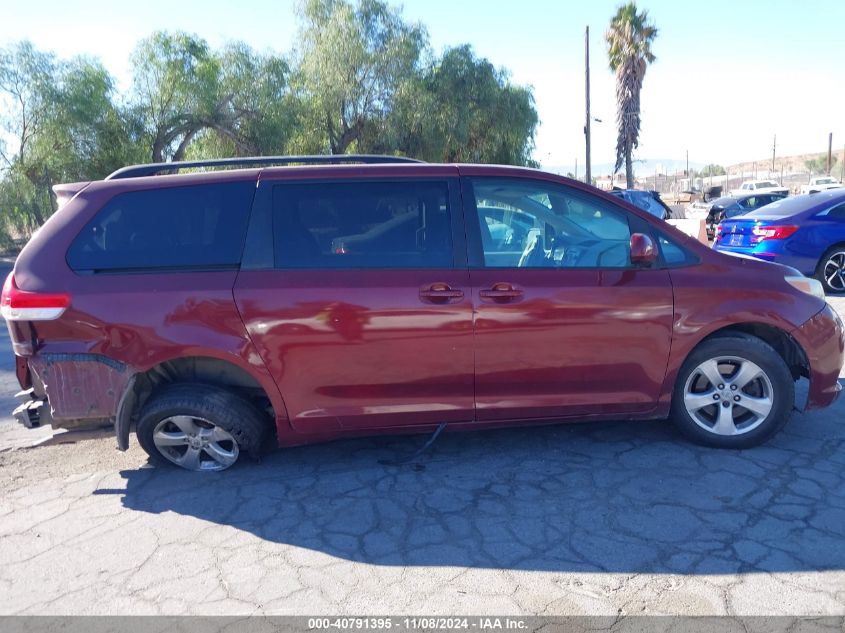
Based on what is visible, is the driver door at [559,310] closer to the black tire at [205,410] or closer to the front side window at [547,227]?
the front side window at [547,227]

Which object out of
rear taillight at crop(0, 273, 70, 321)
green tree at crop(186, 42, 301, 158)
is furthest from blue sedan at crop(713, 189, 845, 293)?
green tree at crop(186, 42, 301, 158)

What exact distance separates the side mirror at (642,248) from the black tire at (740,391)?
0.66 metres

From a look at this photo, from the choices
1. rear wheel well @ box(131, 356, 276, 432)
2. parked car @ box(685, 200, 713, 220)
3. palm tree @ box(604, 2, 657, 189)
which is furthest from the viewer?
palm tree @ box(604, 2, 657, 189)

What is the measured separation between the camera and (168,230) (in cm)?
400

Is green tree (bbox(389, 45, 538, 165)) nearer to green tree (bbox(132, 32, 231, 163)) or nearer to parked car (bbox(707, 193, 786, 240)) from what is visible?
green tree (bbox(132, 32, 231, 163))

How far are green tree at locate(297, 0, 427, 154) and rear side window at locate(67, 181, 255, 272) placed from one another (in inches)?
941

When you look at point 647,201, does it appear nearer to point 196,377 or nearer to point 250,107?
point 250,107

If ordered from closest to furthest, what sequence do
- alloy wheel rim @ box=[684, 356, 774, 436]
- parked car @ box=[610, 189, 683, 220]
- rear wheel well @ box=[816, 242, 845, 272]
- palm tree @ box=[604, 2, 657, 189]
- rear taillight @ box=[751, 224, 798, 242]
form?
alloy wheel rim @ box=[684, 356, 774, 436] < rear taillight @ box=[751, 224, 798, 242] < rear wheel well @ box=[816, 242, 845, 272] < parked car @ box=[610, 189, 683, 220] < palm tree @ box=[604, 2, 657, 189]

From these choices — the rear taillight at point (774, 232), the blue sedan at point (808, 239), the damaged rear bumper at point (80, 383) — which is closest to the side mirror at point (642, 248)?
the damaged rear bumper at point (80, 383)

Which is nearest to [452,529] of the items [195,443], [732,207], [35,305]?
[195,443]

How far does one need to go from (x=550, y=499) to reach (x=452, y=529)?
0.60 metres

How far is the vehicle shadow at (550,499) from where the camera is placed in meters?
3.17

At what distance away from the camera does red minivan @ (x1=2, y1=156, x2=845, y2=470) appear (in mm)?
3852

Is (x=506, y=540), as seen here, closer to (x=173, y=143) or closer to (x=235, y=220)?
(x=235, y=220)
